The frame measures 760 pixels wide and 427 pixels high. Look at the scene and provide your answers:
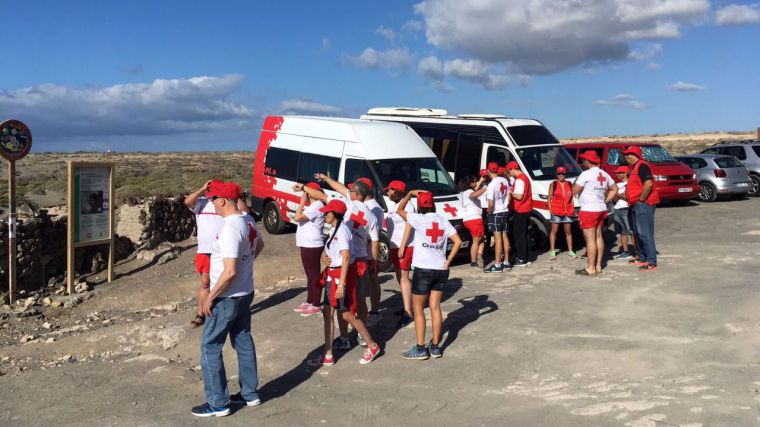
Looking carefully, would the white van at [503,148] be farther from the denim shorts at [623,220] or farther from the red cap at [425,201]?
the red cap at [425,201]

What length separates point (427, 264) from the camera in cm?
708

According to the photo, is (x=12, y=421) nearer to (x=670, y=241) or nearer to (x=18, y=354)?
(x=18, y=354)

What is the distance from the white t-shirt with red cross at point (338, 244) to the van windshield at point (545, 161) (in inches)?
288

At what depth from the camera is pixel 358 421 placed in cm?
586

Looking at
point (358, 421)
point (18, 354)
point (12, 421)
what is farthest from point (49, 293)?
point (358, 421)

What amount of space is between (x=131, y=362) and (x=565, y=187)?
759 centimetres

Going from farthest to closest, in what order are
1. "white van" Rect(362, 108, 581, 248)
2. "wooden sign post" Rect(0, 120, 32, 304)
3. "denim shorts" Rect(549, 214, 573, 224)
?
"white van" Rect(362, 108, 581, 248) < "denim shorts" Rect(549, 214, 573, 224) < "wooden sign post" Rect(0, 120, 32, 304)

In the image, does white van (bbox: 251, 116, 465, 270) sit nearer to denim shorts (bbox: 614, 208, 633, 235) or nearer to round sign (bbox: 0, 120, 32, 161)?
denim shorts (bbox: 614, 208, 633, 235)

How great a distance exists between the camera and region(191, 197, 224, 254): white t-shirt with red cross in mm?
8078

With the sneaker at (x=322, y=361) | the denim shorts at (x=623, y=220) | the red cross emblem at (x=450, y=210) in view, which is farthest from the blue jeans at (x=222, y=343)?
the denim shorts at (x=623, y=220)

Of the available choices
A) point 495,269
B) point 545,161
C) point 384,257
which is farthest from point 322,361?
point 545,161

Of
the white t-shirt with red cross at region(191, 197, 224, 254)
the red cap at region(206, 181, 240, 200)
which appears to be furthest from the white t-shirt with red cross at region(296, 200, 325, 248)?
the red cap at region(206, 181, 240, 200)

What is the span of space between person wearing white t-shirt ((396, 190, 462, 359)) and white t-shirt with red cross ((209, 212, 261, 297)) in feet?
5.97

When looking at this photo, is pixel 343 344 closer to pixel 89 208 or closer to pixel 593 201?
pixel 593 201
